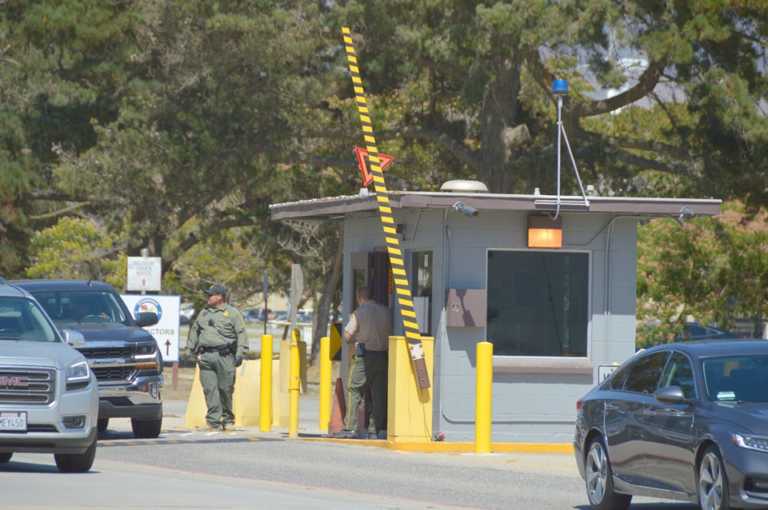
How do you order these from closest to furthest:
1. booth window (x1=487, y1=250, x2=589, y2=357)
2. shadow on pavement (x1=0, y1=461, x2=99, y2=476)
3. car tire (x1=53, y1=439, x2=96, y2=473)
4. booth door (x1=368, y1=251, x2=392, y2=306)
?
car tire (x1=53, y1=439, x2=96, y2=473) → shadow on pavement (x1=0, y1=461, x2=99, y2=476) → booth window (x1=487, y1=250, x2=589, y2=357) → booth door (x1=368, y1=251, x2=392, y2=306)

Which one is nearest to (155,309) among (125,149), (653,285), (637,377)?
(125,149)

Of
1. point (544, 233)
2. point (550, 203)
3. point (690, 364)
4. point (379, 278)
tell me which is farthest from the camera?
point (379, 278)

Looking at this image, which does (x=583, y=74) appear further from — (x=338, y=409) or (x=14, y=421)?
(x=14, y=421)

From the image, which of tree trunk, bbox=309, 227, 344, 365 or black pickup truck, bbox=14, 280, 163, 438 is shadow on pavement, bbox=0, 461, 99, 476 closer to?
black pickup truck, bbox=14, 280, 163, 438

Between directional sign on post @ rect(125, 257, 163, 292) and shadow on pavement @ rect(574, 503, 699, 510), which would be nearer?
shadow on pavement @ rect(574, 503, 699, 510)

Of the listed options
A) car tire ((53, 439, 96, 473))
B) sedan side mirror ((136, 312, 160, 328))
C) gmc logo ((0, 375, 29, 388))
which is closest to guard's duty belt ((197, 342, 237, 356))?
sedan side mirror ((136, 312, 160, 328))

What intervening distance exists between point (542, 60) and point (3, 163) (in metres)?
14.3

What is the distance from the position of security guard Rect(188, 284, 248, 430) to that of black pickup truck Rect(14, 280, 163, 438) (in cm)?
95

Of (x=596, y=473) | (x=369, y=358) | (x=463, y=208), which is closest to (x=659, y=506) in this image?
(x=596, y=473)

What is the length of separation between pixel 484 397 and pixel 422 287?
92.4 inches

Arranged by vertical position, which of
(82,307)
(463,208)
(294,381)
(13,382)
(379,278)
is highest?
Result: (463,208)

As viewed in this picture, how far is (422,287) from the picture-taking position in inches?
872

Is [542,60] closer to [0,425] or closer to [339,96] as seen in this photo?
[339,96]

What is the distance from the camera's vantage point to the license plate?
51.0 feet
